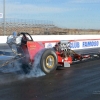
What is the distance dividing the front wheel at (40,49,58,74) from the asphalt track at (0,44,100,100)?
213mm

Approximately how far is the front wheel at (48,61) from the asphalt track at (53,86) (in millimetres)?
213

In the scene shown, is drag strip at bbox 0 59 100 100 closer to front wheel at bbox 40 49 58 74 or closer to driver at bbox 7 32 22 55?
front wheel at bbox 40 49 58 74

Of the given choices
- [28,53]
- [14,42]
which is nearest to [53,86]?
[28,53]

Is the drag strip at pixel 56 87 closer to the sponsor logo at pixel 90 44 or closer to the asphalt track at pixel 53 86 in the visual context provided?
the asphalt track at pixel 53 86

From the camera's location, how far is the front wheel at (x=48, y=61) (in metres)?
9.83

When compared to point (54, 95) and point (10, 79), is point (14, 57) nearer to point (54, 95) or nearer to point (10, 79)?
point (10, 79)

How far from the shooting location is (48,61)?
10109 mm

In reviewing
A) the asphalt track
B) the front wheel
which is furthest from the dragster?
the asphalt track

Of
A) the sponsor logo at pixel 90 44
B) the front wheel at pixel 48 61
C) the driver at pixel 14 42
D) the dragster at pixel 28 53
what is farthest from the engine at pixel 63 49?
the sponsor logo at pixel 90 44

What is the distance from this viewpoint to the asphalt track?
6.96m

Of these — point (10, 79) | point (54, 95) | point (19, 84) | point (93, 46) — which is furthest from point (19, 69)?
point (93, 46)

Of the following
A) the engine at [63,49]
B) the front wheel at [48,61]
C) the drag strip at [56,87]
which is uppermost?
the engine at [63,49]

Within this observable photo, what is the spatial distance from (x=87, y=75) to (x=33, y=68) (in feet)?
5.93

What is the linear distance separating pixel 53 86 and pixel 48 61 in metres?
2.13
